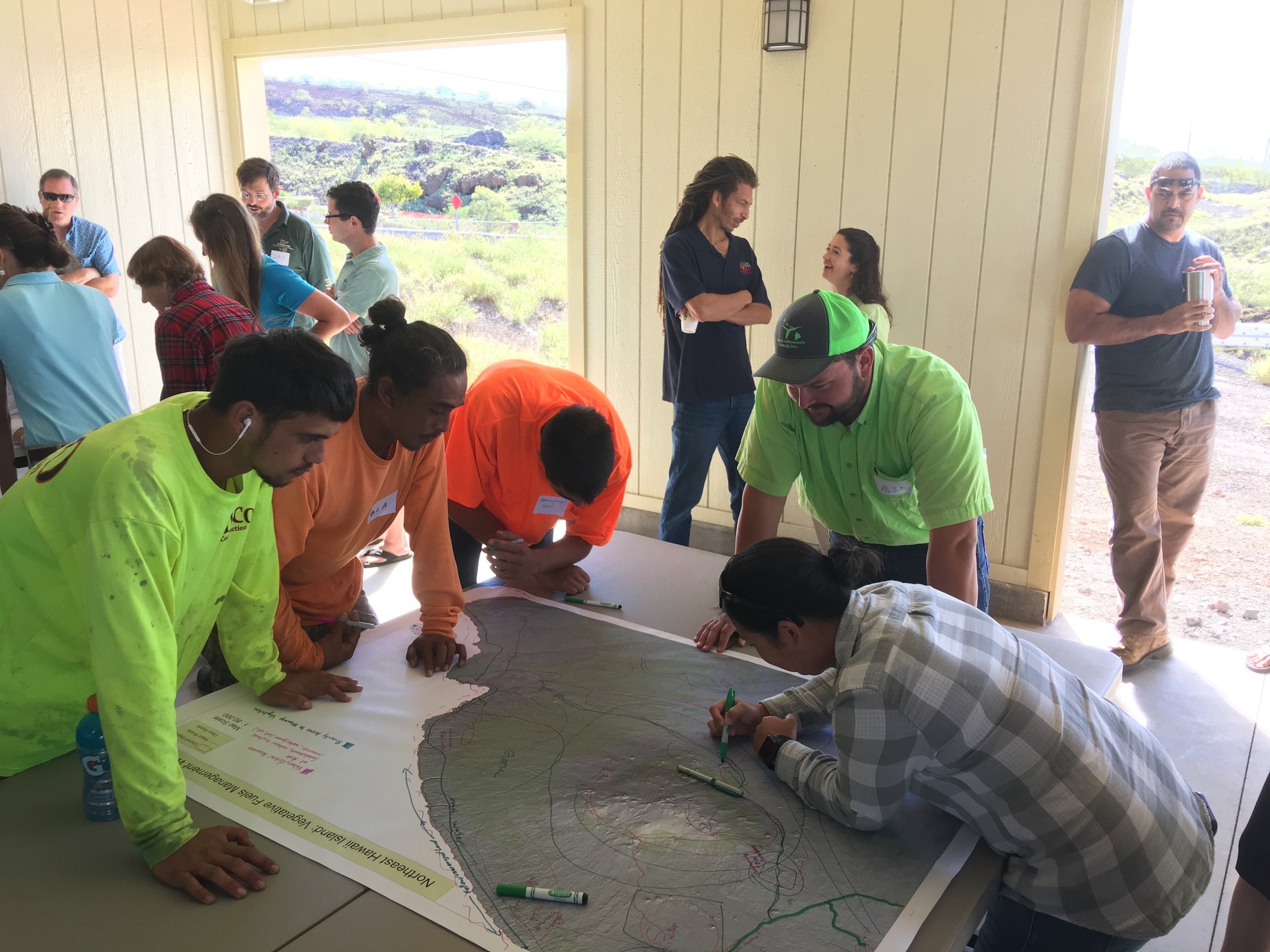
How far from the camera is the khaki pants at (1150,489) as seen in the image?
303 centimetres

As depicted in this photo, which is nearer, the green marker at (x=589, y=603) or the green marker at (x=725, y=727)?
the green marker at (x=725, y=727)

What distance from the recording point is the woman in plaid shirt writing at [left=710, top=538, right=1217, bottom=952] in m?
1.13

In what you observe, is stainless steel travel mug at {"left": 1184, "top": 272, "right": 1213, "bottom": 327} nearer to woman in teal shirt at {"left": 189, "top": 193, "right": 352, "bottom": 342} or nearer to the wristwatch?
the wristwatch

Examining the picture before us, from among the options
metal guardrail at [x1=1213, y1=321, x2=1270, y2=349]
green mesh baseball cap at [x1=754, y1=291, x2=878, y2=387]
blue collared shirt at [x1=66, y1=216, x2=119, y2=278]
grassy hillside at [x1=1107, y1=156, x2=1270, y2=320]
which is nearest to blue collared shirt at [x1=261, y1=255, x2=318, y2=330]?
blue collared shirt at [x1=66, y1=216, x2=119, y2=278]

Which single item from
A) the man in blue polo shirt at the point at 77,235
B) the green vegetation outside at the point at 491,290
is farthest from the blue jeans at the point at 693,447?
the green vegetation outside at the point at 491,290

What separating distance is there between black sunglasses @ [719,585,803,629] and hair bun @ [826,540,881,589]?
8 centimetres

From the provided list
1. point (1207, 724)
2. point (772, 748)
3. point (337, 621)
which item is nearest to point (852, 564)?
point (772, 748)

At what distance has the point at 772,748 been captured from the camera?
1335mm

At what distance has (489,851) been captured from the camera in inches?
44.3

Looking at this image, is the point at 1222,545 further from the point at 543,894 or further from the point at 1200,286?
the point at 543,894

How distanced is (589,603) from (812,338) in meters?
0.75

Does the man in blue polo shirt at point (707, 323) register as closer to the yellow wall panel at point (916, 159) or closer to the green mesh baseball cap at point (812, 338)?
the yellow wall panel at point (916, 159)

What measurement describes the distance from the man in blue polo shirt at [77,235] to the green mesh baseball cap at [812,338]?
146 inches

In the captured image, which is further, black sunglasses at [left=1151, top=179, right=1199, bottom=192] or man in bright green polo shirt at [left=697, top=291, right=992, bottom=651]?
black sunglasses at [left=1151, top=179, right=1199, bottom=192]
